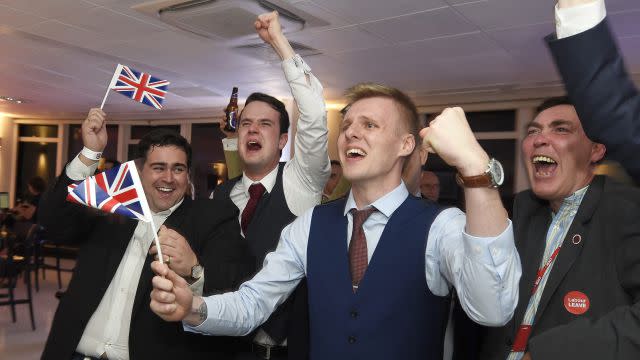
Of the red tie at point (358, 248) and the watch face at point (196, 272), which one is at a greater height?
the red tie at point (358, 248)

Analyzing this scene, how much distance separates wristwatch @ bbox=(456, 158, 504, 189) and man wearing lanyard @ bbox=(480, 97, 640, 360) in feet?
1.09

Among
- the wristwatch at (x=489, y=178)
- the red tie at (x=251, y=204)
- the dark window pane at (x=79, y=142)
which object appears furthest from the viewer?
the dark window pane at (x=79, y=142)

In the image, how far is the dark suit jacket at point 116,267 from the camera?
5.98ft

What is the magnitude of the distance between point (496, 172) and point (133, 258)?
147 centimetres

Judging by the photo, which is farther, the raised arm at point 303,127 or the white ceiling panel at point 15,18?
the white ceiling panel at point 15,18

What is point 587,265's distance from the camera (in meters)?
1.47

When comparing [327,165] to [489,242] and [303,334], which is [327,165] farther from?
[489,242]

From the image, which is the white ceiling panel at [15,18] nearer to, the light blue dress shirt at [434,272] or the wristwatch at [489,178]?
the light blue dress shirt at [434,272]

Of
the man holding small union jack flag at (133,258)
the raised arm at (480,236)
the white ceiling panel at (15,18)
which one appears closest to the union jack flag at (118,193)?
the man holding small union jack flag at (133,258)

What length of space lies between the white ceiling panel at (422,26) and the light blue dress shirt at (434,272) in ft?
10.3

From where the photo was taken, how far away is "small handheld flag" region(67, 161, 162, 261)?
54.2 inches

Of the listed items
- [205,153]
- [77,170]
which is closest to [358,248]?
[77,170]

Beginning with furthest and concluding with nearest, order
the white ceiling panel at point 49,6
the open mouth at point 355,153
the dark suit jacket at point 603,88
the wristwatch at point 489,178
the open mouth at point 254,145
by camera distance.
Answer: the white ceiling panel at point 49,6 < the open mouth at point 254,145 < the open mouth at point 355,153 < the wristwatch at point 489,178 < the dark suit jacket at point 603,88

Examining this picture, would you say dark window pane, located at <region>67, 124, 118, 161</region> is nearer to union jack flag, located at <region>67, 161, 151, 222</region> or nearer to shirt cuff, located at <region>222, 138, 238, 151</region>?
shirt cuff, located at <region>222, 138, 238, 151</region>
